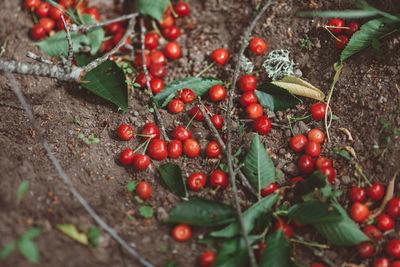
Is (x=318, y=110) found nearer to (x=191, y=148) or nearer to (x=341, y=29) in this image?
(x=341, y=29)

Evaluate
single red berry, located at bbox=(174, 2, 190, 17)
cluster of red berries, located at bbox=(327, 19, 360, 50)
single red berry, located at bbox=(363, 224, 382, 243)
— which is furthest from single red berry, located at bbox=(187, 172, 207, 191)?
single red berry, located at bbox=(174, 2, 190, 17)

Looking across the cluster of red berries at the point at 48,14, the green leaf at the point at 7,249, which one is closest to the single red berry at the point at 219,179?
the green leaf at the point at 7,249

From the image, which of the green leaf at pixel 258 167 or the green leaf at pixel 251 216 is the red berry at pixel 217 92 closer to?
the green leaf at pixel 258 167

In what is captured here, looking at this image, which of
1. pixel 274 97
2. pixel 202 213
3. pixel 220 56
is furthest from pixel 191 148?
pixel 220 56

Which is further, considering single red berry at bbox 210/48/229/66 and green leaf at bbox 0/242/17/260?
single red berry at bbox 210/48/229/66

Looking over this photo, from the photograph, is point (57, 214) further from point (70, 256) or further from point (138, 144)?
point (138, 144)

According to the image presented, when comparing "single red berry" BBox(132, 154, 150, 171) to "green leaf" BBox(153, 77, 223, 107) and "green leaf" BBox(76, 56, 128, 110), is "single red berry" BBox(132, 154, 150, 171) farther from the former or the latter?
"green leaf" BBox(153, 77, 223, 107)

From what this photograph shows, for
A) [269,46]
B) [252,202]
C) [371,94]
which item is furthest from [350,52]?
[252,202]
